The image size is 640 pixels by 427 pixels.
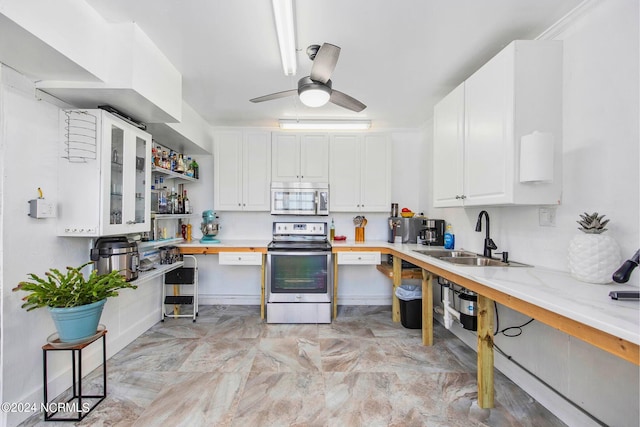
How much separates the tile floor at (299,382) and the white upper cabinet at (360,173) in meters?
1.54

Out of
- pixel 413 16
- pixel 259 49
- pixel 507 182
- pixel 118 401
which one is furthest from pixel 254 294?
pixel 413 16

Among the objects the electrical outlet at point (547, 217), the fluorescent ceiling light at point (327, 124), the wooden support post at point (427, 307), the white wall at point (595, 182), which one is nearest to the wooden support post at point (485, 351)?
the white wall at point (595, 182)

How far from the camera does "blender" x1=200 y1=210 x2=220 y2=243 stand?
348 cm

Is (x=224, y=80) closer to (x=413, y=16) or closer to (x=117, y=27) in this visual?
(x=117, y=27)

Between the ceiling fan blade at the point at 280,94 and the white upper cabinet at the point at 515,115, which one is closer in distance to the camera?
the white upper cabinet at the point at 515,115

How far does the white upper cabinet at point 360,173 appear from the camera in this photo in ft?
11.8

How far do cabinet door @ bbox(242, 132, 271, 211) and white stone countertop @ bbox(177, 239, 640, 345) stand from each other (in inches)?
94.9

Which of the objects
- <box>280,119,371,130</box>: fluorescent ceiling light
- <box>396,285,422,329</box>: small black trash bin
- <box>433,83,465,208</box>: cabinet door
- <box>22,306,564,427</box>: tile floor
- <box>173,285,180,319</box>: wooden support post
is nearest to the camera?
<box>22,306,564,427</box>: tile floor

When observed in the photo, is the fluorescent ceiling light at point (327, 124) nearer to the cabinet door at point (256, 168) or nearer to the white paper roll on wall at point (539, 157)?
the cabinet door at point (256, 168)

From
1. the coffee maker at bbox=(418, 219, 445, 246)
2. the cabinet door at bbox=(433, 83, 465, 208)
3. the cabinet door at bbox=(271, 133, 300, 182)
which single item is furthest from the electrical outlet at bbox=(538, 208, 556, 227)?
the cabinet door at bbox=(271, 133, 300, 182)

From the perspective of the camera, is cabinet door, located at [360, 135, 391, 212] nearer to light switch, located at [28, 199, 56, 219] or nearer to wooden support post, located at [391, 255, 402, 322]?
wooden support post, located at [391, 255, 402, 322]

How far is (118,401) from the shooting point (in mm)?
1801

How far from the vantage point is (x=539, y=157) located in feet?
5.11

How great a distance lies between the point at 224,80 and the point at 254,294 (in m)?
2.68
